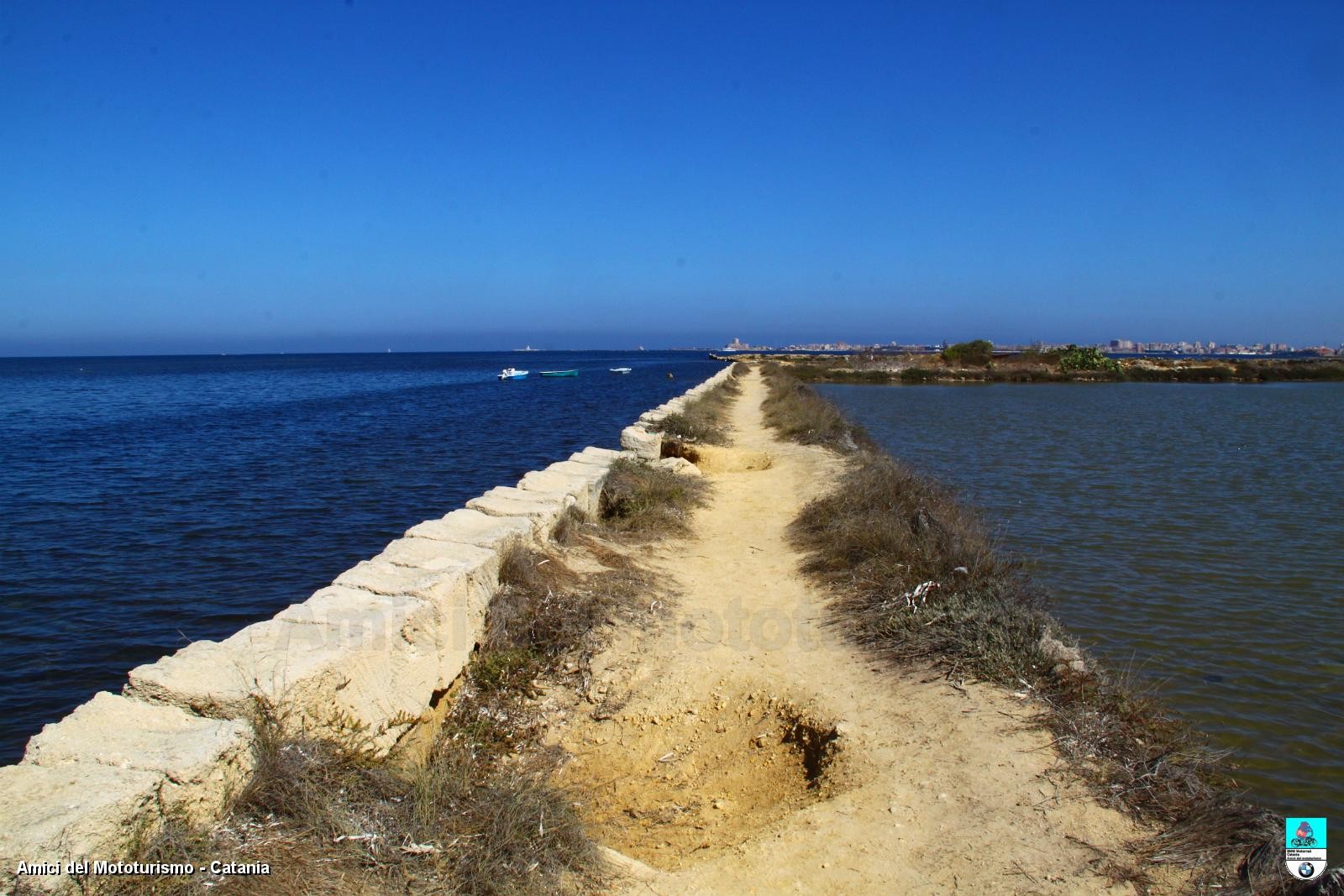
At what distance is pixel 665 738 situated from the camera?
4.57 m

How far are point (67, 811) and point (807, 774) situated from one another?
312cm

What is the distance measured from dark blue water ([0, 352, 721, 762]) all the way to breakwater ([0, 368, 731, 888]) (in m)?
2.35

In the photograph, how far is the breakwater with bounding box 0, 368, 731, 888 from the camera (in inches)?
97.0

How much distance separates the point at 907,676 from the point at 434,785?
2811 mm

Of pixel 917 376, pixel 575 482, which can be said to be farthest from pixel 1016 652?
pixel 917 376

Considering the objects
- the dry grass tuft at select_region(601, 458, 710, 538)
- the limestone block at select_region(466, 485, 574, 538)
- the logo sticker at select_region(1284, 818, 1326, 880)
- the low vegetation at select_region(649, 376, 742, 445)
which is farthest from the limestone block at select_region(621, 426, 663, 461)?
the logo sticker at select_region(1284, 818, 1326, 880)

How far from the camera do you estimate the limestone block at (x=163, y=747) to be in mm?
2709

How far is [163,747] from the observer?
9.29ft

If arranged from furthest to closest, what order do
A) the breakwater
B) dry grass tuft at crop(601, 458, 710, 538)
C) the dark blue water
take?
1. dry grass tuft at crop(601, 458, 710, 538)
2. the dark blue water
3. the breakwater

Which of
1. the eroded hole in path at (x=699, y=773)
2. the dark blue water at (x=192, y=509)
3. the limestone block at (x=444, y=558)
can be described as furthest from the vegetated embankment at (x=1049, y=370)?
the eroded hole in path at (x=699, y=773)

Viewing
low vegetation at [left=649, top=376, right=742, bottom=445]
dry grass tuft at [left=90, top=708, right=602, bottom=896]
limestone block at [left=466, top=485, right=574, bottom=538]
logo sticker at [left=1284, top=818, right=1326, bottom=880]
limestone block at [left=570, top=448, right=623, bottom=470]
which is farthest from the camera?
low vegetation at [left=649, top=376, right=742, bottom=445]

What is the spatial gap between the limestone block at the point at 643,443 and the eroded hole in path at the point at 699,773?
691 centimetres

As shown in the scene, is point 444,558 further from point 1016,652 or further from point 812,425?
point 812,425

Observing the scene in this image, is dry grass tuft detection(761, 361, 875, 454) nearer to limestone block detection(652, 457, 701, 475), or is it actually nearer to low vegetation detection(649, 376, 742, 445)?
low vegetation detection(649, 376, 742, 445)
